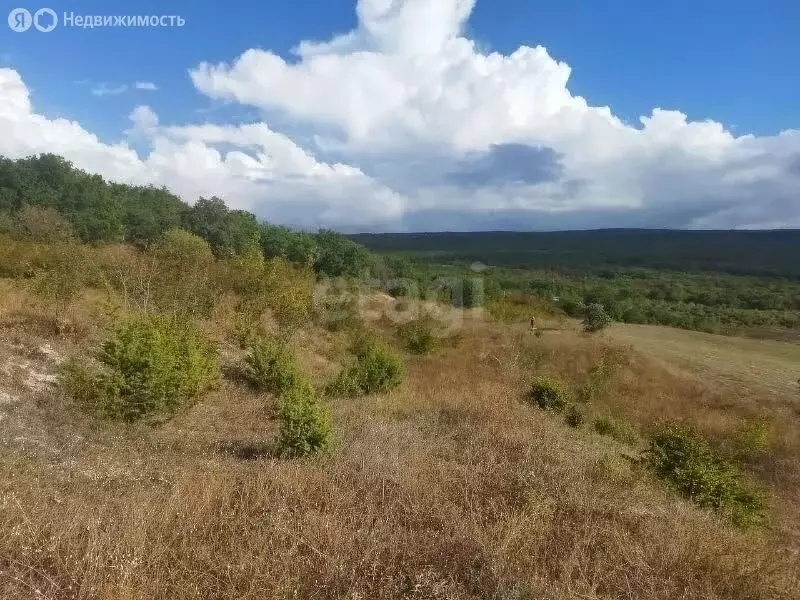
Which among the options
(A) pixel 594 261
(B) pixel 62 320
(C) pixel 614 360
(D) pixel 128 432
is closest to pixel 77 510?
(D) pixel 128 432

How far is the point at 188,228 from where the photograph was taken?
3828 cm

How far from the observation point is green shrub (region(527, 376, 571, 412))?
44.9ft

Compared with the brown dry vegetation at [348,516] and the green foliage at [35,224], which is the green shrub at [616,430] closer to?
the brown dry vegetation at [348,516]

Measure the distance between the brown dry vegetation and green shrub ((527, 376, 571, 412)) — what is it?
4.58m

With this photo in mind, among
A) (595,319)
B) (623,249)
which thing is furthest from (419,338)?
(623,249)

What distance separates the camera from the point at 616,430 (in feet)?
42.9

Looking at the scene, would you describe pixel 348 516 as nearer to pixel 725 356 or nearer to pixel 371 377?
pixel 371 377

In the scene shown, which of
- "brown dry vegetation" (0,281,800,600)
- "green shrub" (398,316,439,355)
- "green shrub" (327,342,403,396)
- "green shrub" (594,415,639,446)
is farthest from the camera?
"green shrub" (398,316,439,355)

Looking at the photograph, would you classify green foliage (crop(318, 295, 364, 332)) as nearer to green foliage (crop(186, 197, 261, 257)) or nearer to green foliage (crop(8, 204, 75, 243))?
green foliage (crop(8, 204, 75, 243))

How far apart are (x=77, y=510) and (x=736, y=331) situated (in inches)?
2018

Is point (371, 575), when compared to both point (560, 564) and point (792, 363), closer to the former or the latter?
point (560, 564)

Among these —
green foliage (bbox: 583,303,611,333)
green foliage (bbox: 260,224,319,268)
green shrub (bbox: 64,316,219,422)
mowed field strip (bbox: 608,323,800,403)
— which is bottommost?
mowed field strip (bbox: 608,323,800,403)

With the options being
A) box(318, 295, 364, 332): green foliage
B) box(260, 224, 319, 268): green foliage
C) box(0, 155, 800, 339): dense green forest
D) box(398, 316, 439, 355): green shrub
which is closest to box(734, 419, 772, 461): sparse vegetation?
box(398, 316, 439, 355): green shrub

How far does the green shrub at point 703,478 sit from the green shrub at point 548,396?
471cm
